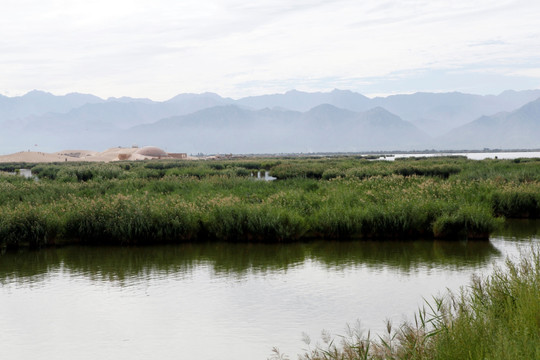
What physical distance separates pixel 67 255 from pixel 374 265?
8.87 metres

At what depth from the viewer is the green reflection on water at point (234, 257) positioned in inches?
562

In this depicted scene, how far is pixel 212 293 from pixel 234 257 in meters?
3.77

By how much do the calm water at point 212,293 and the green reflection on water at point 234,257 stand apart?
0.03m

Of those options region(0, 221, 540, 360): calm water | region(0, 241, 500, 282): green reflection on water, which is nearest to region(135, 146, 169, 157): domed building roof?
region(0, 241, 500, 282): green reflection on water

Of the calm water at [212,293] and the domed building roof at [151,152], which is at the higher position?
the domed building roof at [151,152]

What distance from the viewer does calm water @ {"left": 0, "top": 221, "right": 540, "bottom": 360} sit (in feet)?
30.2

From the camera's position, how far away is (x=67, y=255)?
16469 millimetres

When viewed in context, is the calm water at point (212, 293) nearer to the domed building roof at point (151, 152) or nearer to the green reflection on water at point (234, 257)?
the green reflection on water at point (234, 257)

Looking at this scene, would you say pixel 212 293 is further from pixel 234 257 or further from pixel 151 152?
pixel 151 152

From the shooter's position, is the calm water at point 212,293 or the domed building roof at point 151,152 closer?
the calm water at point 212,293

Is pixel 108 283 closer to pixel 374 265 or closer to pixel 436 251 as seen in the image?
pixel 374 265

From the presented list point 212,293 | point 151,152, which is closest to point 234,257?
point 212,293

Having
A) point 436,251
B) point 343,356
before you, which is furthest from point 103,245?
point 343,356

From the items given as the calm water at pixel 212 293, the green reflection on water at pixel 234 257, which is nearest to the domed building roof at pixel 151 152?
the green reflection on water at pixel 234 257
